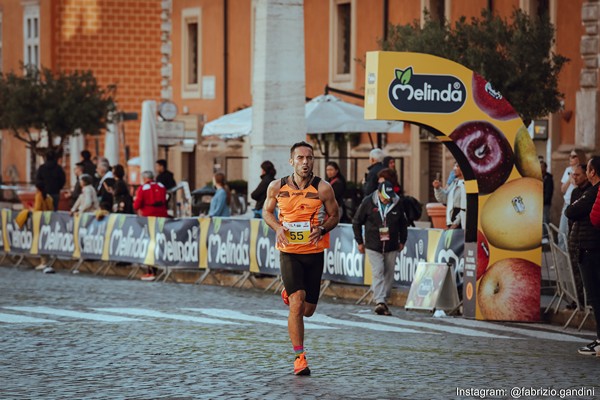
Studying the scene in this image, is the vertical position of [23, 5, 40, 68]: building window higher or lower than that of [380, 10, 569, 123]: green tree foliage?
higher

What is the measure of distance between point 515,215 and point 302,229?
652 centimetres

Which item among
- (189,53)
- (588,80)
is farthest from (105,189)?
(189,53)

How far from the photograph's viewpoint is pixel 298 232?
14266mm

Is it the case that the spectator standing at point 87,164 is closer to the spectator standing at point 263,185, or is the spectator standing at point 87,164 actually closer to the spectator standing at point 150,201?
the spectator standing at point 150,201

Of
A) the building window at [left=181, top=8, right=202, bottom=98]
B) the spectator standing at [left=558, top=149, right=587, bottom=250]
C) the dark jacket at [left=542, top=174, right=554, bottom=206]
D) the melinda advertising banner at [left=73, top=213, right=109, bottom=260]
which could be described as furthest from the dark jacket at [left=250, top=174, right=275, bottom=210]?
the building window at [left=181, top=8, right=202, bottom=98]

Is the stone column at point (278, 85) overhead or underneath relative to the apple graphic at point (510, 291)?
overhead

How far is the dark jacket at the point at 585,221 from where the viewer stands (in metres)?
16.2

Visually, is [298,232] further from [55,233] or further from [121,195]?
[55,233]

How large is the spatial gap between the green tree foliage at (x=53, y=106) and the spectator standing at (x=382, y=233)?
87.1 feet

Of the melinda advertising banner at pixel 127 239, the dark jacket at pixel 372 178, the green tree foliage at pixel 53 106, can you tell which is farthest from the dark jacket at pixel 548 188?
the green tree foliage at pixel 53 106

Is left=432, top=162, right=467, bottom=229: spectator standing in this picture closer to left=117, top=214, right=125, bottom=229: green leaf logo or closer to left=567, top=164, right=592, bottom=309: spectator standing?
left=567, top=164, right=592, bottom=309: spectator standing

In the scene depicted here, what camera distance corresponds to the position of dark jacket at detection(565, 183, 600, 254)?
16188 millimetres

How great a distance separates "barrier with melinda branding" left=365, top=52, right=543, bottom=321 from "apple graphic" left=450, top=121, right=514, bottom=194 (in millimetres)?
11

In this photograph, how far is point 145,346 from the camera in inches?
627
